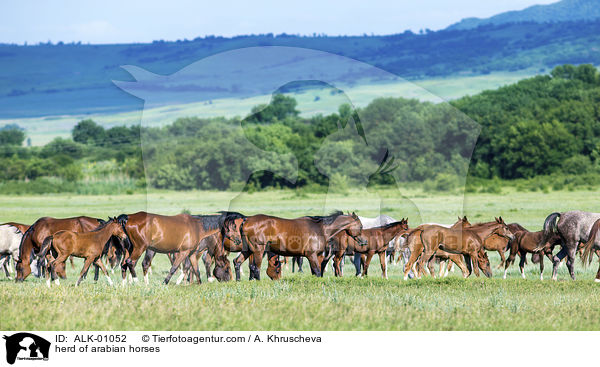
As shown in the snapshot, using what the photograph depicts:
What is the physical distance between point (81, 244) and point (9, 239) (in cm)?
302

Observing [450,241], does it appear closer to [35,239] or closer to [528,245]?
[528,245]

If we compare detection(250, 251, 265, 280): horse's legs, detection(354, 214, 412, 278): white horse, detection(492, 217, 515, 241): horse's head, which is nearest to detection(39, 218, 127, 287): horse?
detection(250, 251, 265, 280): horse's legs

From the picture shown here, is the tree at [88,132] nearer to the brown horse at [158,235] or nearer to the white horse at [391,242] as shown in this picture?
the white horse at [391,242]

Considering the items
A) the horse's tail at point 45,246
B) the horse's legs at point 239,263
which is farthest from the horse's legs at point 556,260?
the horse's tail at point 45,246

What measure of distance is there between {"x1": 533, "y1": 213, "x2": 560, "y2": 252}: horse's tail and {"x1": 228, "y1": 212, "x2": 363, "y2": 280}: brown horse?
4599mm

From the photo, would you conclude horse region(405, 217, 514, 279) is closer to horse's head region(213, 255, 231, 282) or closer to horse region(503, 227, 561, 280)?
horse region(503, 227, 561, 280)

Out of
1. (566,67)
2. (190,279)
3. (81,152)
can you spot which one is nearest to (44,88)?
(81,152)

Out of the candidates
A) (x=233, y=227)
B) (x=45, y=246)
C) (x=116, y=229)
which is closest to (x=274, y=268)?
(x=233, y=227)

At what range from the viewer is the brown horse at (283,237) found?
13.1 m

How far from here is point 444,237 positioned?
14219 mm

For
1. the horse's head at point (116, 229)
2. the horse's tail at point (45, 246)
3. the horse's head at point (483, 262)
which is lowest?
the horse's head at point (483, 262)
